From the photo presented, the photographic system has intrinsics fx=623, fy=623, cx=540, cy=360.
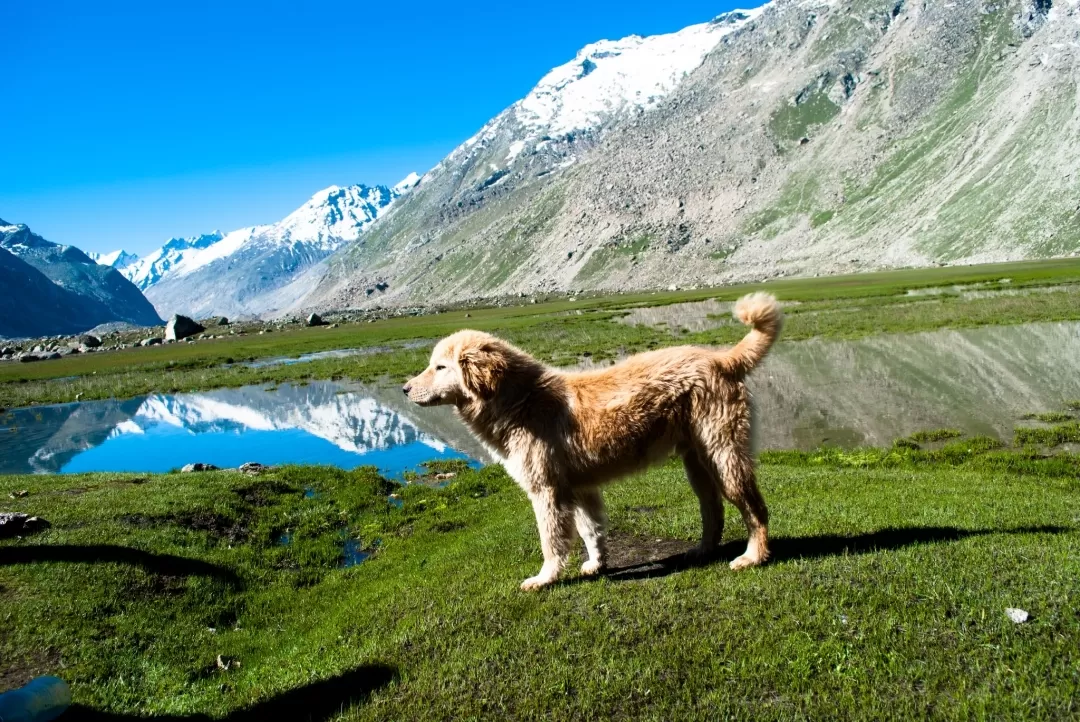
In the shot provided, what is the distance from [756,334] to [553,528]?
3.91 meters

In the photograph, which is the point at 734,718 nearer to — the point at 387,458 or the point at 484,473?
the point at 484,473

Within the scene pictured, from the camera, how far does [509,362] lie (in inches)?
358

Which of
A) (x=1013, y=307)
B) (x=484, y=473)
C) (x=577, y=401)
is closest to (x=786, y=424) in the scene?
(x=484, y=473)

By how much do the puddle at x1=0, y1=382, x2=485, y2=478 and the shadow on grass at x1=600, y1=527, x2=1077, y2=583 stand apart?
14350 millimetres

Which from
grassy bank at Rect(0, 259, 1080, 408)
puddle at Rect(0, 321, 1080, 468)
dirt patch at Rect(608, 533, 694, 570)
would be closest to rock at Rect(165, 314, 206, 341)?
grassy bank at Rect(0, 259, 1080, 408)

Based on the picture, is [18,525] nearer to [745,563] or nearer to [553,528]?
[553,528]

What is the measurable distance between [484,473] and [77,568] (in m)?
11.5

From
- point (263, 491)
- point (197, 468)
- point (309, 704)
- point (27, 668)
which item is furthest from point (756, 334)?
point (197, 468)

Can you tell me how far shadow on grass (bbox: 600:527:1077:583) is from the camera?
8.56 m

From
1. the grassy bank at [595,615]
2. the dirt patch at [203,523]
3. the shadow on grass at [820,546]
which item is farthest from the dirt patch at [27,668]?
the shadow on grass at [820,546]

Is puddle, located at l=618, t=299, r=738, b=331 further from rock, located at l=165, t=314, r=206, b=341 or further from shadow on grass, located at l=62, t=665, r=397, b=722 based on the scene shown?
rock, located at l=165, t=314, r=206, b=341

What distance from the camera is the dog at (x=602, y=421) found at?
8375mm

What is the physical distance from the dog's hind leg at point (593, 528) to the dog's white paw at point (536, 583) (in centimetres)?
73

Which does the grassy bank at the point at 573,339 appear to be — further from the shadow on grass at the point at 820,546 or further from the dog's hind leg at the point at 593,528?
the dog's hind leg at the point at 593,528
